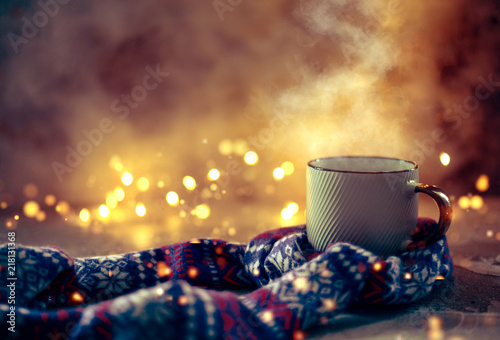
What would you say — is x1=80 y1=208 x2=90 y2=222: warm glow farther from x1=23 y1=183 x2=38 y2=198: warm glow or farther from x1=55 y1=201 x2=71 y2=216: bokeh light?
x1=23 y1=183 x2=38 y2=198: warm glow

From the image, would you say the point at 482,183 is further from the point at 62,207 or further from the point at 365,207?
the point at 62,207

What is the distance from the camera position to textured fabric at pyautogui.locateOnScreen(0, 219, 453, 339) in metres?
0.41

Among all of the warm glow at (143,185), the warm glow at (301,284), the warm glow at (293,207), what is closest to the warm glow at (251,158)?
the warm glow at (293,207)

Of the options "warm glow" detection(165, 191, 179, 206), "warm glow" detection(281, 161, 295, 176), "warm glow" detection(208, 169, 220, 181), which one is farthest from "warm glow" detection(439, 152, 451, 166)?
"warm glow" detection(165, 191, 179, 206)

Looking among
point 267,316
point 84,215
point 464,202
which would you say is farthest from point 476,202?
point 84,215

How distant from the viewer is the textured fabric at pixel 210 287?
16.3 inches

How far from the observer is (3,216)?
1060 millimetres

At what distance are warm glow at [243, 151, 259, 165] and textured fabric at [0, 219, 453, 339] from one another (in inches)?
20.6

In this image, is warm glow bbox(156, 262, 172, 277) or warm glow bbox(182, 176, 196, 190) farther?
warm glow bbox(182, 176, 196, 190)

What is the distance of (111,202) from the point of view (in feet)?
3.96

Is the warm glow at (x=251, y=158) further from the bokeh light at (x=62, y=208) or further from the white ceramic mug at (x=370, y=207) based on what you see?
the white ceramic mug at (x=370, y=207)

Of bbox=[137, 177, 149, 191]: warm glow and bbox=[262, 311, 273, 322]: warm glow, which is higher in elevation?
bbox=[137, 177, 149, 191]: warm glow

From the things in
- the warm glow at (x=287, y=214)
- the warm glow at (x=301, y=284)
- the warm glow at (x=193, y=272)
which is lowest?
the warm glow at (x=287, y=214)

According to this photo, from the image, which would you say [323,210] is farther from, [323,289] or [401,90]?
[401,90]
